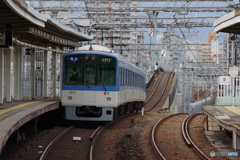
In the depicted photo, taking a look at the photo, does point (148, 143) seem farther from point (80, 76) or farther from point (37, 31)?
point (37, 31)

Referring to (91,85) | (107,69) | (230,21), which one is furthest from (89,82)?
(230,21)

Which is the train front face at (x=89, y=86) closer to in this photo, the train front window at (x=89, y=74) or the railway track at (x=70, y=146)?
the train front window at (x=89, y=74)

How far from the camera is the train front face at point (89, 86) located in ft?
47.7

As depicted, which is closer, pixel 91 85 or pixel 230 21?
pixel 230 21

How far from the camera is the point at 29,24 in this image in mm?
13492

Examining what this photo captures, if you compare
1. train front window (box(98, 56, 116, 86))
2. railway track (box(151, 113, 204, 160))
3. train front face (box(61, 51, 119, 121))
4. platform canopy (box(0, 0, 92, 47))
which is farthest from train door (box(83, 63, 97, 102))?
railway track (box(151, 113, 204, 160))

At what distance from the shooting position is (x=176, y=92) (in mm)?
44938

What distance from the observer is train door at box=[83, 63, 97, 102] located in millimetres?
14534

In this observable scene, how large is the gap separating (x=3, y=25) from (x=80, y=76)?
292cm

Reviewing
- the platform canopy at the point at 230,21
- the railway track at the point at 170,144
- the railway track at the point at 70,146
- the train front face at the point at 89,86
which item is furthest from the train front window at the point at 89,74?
the platform canopy at the point at 230,21

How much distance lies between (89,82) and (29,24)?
8.77 ft

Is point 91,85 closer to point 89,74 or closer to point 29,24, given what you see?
point 89,74

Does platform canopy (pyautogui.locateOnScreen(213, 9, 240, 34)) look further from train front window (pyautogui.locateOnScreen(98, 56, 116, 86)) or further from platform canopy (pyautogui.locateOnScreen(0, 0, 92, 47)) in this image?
platform canopy (pyautogui.locateOnScreen(0, 0, 92, 47))

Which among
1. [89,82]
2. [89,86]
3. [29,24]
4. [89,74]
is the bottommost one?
[89,86]
